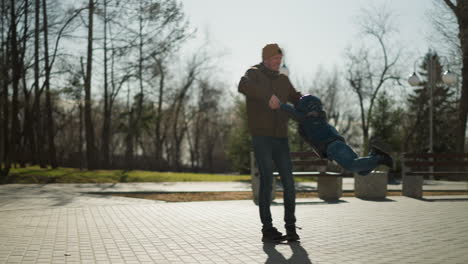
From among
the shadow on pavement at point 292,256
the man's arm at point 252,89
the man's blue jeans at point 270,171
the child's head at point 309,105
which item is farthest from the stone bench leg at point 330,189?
the child's head at point 309,105

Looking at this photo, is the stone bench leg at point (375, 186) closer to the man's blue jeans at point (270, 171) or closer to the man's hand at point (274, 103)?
the man's blue jeans at point (270, 171)

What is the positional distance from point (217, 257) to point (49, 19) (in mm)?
22536

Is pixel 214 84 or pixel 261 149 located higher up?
pixel 214 84

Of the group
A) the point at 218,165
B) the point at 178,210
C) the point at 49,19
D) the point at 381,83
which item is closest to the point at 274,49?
the point at 178,210

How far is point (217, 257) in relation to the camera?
4801mm

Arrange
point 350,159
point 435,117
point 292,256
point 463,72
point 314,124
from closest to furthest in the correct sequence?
point 350,159
point 292,256
point 314,124
point 463,72
point 435,117

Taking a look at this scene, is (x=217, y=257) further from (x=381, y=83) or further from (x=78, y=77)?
(x=381, y=83)

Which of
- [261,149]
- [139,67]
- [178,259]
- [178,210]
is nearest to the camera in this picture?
[178,259]

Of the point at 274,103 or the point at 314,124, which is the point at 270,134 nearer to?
the point at 274,103

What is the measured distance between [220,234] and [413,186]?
334 inches

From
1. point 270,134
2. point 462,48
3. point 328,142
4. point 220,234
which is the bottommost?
point 220,234

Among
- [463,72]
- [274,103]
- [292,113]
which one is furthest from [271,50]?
[463,72]

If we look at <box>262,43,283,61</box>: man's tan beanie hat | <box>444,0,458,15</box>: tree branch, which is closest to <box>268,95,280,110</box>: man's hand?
<box>262,43,283,61</box>: man's tan beanie hat

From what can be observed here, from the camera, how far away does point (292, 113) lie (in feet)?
17.5
